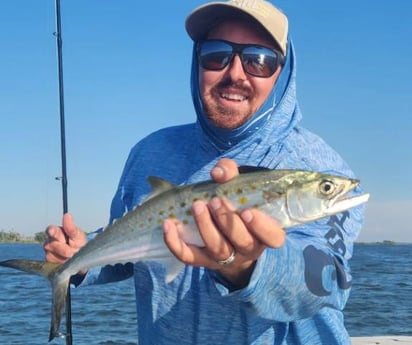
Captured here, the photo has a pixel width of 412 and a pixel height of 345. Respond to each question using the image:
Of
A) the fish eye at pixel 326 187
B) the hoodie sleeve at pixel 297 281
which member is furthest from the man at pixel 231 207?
the fish eye at pixel 326 187

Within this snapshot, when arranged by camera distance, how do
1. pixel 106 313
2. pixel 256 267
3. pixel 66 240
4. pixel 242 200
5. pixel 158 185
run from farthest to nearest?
pixel 106 313, pixel 66 240, pixel 158 185, pixel 242 200, pixel 256 267

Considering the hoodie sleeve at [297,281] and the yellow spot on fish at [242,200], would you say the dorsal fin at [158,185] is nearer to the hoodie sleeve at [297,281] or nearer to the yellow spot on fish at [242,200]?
the yellow spot on fish at [242,200]

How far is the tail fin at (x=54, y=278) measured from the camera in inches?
150

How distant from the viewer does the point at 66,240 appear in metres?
3.86

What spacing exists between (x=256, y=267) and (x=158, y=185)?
81 centimetres

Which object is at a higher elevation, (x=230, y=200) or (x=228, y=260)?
(x=230, y=200)

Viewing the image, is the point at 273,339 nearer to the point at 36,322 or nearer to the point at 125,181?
the point at 125,181

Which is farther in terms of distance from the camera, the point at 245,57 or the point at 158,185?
the point at 245,57

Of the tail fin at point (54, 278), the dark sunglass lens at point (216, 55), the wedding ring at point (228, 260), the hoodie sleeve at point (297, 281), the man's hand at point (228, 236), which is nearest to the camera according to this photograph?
the man's hand at point (228, 236)

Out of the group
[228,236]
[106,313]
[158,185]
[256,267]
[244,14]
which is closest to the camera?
[228,236]

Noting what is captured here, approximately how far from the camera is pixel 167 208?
3252 mm

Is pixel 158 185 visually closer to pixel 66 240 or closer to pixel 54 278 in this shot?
pixel 66 240

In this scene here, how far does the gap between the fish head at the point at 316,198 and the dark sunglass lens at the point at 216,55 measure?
0.95m

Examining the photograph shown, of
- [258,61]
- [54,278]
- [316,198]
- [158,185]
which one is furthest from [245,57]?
[54,278]
